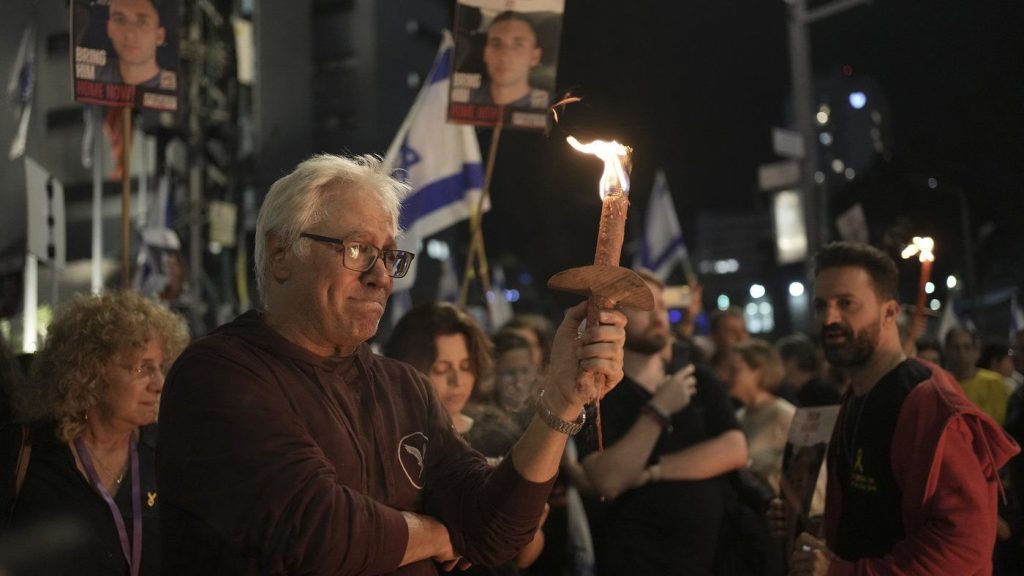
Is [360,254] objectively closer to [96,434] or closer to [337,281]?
[337,281]

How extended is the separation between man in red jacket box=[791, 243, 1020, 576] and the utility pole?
9.53m

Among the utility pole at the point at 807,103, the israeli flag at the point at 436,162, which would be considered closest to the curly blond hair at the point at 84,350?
the israeli flag at the point at 436,162

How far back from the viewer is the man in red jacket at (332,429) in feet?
7.29

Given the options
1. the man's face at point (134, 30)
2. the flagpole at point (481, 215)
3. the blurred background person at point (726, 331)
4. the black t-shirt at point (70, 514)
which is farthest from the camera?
the blurred background person at point (726, 331)

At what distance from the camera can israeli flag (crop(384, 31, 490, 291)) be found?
7.46 metres

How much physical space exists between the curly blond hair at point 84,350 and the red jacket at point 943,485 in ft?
9.44

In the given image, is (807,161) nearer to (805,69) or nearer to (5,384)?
(805,69)

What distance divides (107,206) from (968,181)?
25865mm

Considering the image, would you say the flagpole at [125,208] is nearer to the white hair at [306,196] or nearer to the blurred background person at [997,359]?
the white hair at [306,196]

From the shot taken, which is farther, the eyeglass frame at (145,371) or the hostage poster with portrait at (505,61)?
the hostage poster with portrait at (505,61)

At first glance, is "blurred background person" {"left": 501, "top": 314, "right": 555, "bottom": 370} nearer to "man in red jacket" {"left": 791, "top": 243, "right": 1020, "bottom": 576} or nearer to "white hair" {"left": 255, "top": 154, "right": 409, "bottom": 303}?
"man in red jacket" {"left": 791, "top": 243, "right": 1020, "bottom": 576}

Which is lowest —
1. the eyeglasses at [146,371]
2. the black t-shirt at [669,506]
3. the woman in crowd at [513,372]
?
the black t-shirt at [669,506]

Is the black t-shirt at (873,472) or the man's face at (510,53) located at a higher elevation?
the man's face at (510,53)

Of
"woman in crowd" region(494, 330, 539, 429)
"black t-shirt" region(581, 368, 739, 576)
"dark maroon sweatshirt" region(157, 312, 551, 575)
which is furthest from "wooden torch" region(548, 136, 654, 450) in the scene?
"woman in crowd" region(494, 330, 539, 429)
